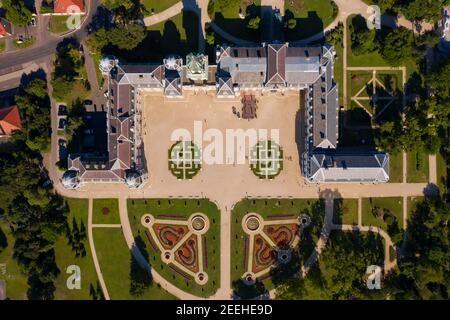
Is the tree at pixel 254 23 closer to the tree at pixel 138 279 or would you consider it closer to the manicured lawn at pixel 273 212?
the manicured lawn at pixel 273 212

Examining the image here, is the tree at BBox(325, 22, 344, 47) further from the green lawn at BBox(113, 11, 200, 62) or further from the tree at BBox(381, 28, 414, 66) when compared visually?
the green lawn at BBox(113, 11, 200, 62)

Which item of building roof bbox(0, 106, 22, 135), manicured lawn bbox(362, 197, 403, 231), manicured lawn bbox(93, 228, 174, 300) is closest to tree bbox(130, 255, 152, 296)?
manicured lawn bbox(93, 228, 174, 300)

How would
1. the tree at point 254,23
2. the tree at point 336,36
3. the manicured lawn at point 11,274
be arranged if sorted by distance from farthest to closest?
1. the manicured lawn at point 11,274
2. the tree at point 336,36
3. the tree at point 254,23

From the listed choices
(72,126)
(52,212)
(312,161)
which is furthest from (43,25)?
(312,161)

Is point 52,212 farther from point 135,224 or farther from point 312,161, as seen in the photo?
point 312,161

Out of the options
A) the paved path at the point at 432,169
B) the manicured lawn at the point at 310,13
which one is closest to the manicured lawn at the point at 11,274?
the manicured lawn at the point at 310,13
